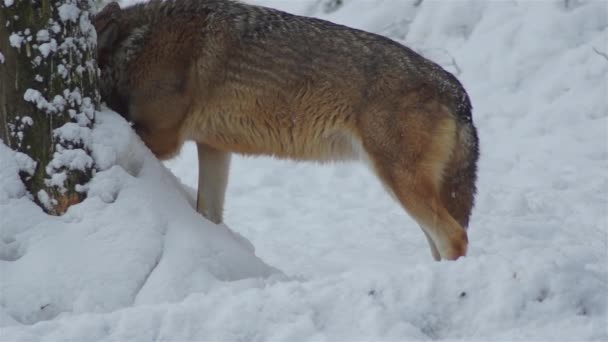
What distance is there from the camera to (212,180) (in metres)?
6.29

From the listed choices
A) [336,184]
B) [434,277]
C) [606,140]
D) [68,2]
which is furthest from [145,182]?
[606,140]

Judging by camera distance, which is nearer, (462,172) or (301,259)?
(462,172)

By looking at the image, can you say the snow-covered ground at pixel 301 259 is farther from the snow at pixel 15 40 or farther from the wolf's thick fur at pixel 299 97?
the wolf's thick fur at pixel 299 97

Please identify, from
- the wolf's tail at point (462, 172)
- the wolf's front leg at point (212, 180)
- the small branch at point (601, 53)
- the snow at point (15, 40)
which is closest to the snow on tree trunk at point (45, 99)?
the snow at point (15, 40)

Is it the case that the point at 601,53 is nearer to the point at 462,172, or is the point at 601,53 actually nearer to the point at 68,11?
the point at 462,172

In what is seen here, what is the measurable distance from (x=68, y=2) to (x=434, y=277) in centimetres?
241

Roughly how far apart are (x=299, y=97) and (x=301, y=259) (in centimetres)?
162

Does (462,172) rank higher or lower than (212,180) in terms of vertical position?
higher

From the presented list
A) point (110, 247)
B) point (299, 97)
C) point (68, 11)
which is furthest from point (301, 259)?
point (68, 11)

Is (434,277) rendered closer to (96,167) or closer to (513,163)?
(96,167)

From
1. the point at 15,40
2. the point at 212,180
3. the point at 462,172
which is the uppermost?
the point at 15,40

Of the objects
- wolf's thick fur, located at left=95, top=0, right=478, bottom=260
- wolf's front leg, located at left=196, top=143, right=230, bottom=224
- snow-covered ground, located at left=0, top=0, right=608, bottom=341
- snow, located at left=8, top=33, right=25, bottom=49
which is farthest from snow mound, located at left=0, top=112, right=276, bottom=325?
wolf's front leg, located at left=196, top=143, right=230, bottom=224

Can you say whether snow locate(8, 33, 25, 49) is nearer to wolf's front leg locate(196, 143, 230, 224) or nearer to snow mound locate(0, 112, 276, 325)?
snow mound locate(0, 112, 276, 325)

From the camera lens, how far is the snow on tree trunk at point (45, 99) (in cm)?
439
